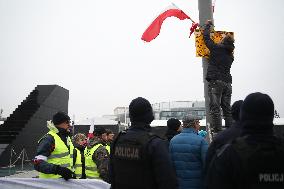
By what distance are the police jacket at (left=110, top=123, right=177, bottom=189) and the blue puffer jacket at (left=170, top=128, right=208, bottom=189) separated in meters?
1.18

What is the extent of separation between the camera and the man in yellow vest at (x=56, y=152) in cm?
434

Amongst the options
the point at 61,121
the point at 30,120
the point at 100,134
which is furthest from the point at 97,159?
the point at 30,120

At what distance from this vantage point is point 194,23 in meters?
7.09

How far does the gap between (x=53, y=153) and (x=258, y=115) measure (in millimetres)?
3263

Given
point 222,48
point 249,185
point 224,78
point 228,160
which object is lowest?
point 249,185

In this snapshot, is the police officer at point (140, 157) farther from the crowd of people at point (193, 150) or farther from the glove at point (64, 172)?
the glove at point (64, 172)

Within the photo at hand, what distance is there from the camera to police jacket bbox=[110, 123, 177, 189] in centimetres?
294

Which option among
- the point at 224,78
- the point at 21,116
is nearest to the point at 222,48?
the point at 224,78

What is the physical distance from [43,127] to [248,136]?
19.4 m

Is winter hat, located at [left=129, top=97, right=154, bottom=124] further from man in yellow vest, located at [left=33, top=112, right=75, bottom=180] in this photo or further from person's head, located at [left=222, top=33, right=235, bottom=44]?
person's head, located at [left=222, top=33, right=235, bottom=44]

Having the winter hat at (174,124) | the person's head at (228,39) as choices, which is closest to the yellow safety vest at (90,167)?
the winter hat at (174,124)

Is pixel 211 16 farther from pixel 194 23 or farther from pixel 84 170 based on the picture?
pixel 84 170

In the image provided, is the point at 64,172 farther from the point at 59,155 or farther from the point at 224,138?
the point at 224,138

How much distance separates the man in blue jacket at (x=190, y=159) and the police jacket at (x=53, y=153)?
1.65 m
